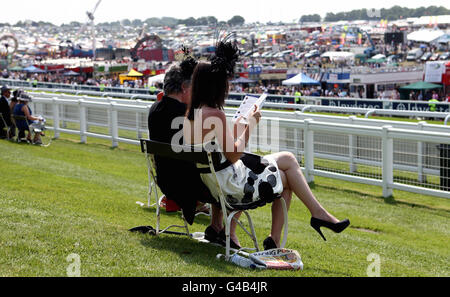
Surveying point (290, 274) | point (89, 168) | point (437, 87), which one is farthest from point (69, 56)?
point (290, 274)

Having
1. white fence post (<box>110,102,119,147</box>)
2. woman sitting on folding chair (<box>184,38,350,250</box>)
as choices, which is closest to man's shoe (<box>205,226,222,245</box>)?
woman sitting on folding chair (<box>184,38,350,250</box>)

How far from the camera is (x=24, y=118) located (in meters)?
14.5

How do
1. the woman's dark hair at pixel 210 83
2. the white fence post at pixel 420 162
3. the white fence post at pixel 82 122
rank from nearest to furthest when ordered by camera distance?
the woman's dark hair at pixel 210 83, the white fence post at pixel 420 162, the white fence post at pixel 82 122

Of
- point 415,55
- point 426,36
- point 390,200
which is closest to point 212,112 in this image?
point 390,200

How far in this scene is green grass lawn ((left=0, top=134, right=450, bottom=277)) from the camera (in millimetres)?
4301

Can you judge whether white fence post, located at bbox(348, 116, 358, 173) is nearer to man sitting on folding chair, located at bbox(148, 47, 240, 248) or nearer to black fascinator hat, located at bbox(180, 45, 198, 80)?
man sitting on folding chair, located at bbox(148, 47, 240, 248)

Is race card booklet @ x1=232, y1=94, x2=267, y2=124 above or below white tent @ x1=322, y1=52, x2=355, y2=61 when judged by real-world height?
below

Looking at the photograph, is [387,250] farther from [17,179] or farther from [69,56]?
[69,56]

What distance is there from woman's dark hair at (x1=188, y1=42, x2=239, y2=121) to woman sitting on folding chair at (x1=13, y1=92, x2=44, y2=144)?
10568 mm

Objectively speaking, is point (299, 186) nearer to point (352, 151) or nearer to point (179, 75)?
point (179, 75)

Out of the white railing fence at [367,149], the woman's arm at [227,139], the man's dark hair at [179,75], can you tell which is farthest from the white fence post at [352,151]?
the woman's arm at [227,139]

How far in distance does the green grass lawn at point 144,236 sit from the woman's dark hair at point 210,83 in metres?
1.15

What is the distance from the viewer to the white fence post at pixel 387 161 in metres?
8.99

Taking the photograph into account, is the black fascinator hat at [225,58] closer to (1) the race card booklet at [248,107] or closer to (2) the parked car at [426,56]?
(1) the race card booklet at [248,107]
